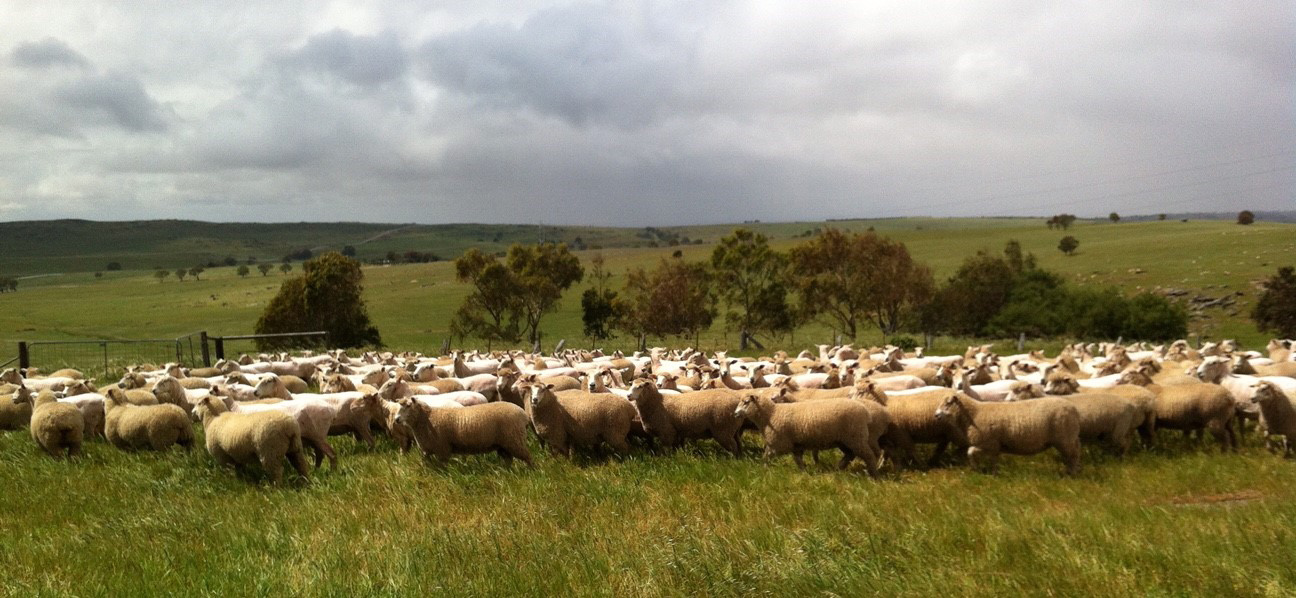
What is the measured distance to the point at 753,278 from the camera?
5944cm

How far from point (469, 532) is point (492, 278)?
2096 inches

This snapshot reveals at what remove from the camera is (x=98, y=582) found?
736 centimetres

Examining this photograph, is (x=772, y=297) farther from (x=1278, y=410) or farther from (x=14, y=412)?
(x=14, y=412)


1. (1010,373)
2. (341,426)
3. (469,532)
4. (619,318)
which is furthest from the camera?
(619,318)

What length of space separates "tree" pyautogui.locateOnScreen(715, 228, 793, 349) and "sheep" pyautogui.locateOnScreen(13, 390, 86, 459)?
47333 millimetres

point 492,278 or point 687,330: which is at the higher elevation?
point 492,278

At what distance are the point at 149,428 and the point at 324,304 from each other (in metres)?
50.4

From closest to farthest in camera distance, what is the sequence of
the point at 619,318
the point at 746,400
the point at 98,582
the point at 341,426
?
the point at 98,582
the point at 746,400
the point at 341,426
the point at 619,318

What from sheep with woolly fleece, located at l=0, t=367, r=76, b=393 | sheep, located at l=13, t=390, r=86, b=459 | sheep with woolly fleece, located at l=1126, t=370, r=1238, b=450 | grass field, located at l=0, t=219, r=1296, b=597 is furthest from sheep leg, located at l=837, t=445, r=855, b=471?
sheep with woolly fleece, located at l=0, t=367, r=76, b=393

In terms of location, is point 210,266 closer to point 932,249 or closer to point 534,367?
point 932,249

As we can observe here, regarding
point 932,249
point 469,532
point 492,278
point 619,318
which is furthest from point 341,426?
point 932,249

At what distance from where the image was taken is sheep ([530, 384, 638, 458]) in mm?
12539

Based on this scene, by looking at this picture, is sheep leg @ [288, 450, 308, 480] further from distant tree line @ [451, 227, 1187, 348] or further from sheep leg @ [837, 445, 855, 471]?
distant tree line @ [451, 227, 1187, 348]

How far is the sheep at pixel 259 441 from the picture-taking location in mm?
11023
